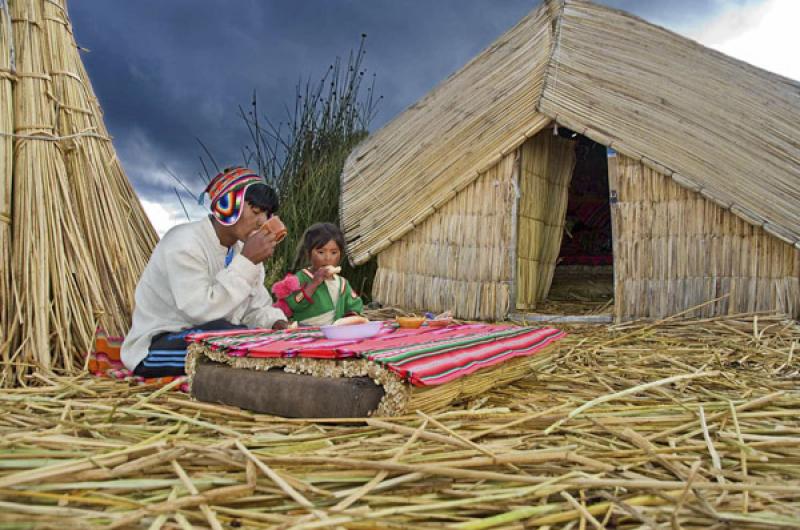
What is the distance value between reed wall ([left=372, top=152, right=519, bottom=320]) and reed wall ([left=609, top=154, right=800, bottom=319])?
753mm

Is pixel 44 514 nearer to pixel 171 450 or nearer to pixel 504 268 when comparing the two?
pixel 171 450

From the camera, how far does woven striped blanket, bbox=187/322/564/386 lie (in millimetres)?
1960

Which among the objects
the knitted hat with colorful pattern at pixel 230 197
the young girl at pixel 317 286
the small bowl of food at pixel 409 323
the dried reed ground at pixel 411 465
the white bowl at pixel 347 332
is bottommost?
the dried reed ground at pixel 411 465

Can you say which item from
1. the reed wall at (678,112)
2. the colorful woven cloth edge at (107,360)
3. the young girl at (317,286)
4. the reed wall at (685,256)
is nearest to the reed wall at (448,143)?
the reed wall at (678,112)

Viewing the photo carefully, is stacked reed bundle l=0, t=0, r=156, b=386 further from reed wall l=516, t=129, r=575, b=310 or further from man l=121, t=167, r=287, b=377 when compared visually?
reed wall l=516, t=129, r=575, b=310

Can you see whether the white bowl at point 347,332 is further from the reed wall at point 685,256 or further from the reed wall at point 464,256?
the reed wall at point 685,256

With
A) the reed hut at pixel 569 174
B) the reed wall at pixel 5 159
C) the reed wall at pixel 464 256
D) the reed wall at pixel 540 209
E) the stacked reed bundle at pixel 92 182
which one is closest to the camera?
the reed wall at pixel 5 159

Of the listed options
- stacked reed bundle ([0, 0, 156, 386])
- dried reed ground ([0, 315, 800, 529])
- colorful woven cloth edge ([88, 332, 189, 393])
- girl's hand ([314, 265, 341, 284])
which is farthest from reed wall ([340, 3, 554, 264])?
dried reed ground ([0, 315, 800, 529])

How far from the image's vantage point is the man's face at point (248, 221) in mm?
2788

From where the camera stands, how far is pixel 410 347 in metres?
2.15

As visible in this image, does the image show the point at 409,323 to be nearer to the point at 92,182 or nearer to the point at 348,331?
the point at 348,331

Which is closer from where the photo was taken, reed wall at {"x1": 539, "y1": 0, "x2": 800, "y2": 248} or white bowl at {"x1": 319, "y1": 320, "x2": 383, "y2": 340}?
white bowl at {"x1": 319, "y1": 320, "x2": 383, "y2": 340}

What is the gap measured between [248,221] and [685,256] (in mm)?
3020

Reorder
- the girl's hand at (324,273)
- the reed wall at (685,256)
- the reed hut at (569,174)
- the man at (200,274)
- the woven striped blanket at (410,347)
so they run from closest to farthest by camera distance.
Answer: the woven striped blanket at (410,347), the man at (200,274), the girl's hand at (324,273), the reed wall at (685,256), the reed hut at (569,174)
